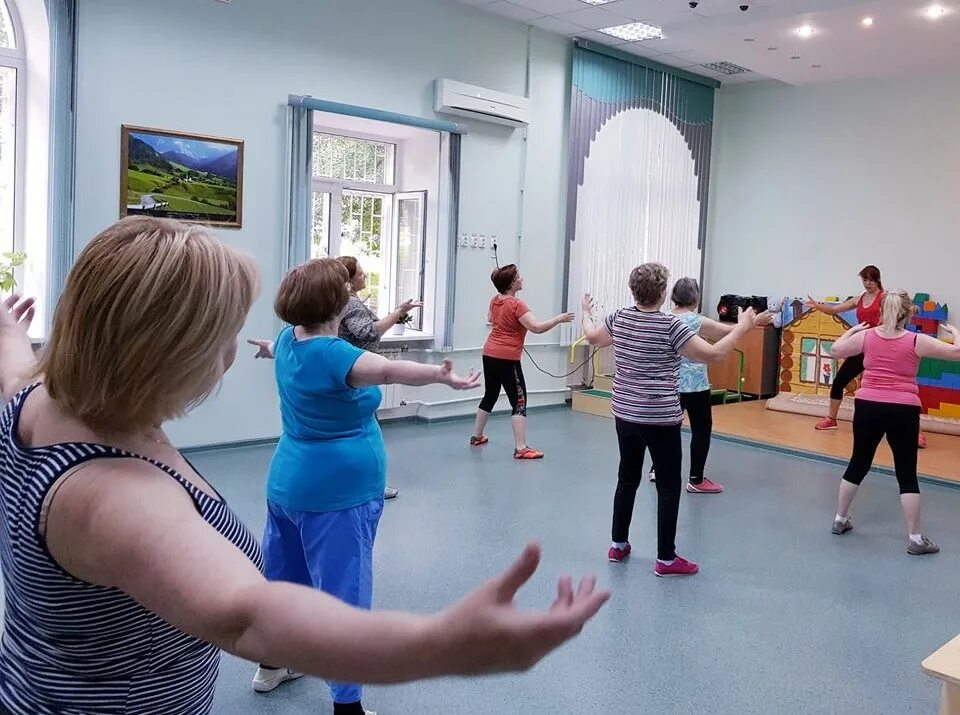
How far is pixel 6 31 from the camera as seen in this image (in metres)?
5.46

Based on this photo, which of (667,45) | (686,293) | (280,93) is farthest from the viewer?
(667,45)

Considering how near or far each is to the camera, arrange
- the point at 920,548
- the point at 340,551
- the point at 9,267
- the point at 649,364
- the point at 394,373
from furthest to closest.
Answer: the point at 9,267 < the point at 920,548 < the point at 649,364 < the point at 340,551 < the point at 394,373

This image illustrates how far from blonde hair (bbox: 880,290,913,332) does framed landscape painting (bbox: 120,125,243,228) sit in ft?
13.5

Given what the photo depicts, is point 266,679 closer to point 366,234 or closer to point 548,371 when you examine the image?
point 366,234

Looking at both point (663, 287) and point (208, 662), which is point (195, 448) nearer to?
point (663, 287)

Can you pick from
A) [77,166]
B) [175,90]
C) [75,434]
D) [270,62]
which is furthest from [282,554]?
[270,62]

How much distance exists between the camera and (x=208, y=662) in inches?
46.1

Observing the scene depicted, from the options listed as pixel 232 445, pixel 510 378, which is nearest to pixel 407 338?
pixel 510 378

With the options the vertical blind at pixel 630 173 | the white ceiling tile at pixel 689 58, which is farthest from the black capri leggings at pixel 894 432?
the white ceiling tile at pixel 689 58

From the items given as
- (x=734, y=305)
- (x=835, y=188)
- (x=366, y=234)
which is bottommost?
(x=734, y=305)

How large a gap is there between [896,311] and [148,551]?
172 inches

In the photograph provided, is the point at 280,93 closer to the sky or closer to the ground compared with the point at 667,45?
closer to the ground

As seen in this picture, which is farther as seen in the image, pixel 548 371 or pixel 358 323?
pixel 548 371

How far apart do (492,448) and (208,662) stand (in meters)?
5.58
